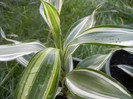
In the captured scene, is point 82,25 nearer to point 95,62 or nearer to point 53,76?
point 95,62

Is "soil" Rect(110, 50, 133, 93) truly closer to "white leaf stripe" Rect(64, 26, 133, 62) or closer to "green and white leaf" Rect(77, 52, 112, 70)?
"green and white leaf" Rect(77, 52, 112, 70)

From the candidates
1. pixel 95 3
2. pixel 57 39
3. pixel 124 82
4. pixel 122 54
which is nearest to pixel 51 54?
pixel 57 39

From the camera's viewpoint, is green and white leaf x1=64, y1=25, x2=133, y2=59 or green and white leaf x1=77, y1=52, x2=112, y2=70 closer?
green and white leaf x1=64, y1=25, x2=133, y2=59

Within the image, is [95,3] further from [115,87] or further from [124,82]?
[115,87]

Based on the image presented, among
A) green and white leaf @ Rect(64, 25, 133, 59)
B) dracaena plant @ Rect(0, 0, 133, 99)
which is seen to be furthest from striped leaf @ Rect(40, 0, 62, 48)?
green and white leaf @ Rect(64, 25, 133, 59)

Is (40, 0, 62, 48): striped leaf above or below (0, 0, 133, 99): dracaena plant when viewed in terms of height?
above

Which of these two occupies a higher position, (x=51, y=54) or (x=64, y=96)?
(x=51, y=54)
